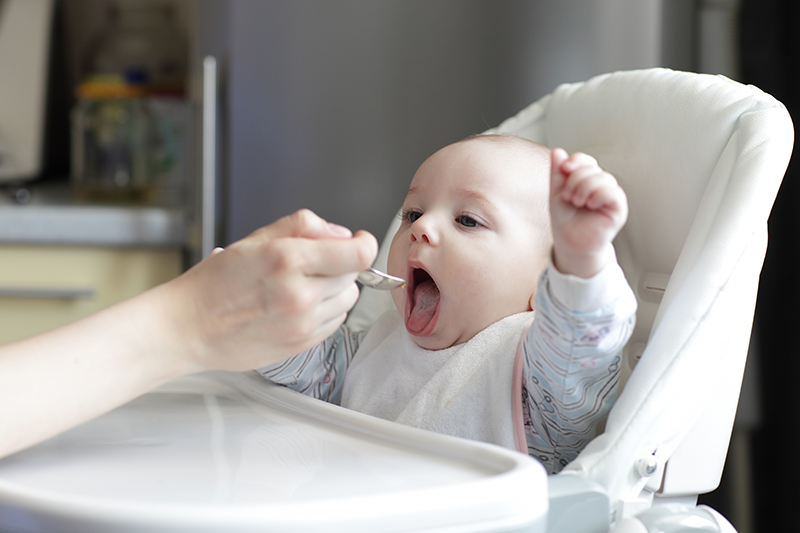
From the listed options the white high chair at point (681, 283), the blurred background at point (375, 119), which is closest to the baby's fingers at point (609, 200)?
the white high chair at point (681, 283)

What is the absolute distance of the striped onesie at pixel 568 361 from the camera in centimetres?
56

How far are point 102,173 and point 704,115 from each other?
1.46m

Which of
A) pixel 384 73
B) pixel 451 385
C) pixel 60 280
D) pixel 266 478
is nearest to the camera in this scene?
pixel 266 478

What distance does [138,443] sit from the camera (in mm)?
563

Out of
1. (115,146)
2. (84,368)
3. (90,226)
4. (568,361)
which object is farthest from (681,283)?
(115,146)

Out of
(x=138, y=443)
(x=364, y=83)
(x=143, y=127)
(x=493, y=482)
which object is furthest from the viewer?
(x=143, y=127)

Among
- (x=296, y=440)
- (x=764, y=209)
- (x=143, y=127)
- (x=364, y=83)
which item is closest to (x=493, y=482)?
(x=296, y=440)

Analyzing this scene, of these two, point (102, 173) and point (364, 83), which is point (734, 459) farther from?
point (102, 173)

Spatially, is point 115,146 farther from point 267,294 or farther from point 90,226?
point 267,294

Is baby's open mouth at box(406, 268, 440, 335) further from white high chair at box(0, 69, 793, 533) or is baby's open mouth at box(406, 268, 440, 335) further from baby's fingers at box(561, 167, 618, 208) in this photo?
baby's fingers at box(561, 167, 618, 208)

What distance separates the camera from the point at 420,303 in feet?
2.58

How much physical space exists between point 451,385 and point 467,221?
0.17 m

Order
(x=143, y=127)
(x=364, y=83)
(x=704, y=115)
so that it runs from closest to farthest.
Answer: (x=704, y=115) → (x=364, y=83) → (x=143, y=127)

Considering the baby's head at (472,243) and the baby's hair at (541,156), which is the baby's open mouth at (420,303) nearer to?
the baby's head at (472,243)
